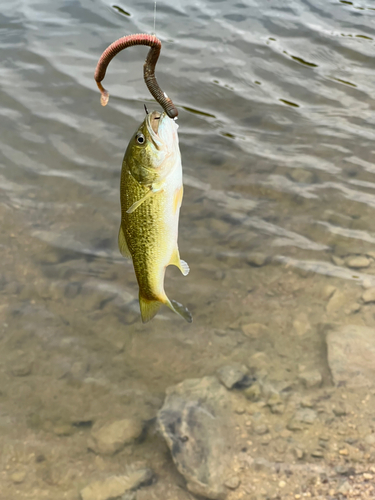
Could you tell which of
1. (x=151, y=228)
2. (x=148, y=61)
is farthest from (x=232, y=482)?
(x=148, y=61)

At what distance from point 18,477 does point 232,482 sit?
1.56 metres

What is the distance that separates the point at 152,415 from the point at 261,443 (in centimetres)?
89

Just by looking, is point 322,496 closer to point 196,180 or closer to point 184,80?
point 196,180

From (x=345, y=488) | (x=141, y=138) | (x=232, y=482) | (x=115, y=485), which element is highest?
(x=141, y=138)

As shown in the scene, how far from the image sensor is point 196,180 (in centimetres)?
620

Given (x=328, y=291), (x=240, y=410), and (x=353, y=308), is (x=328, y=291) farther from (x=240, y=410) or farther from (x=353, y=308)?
(x=240, y=410)

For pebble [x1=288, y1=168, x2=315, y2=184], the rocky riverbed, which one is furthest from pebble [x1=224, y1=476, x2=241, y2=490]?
pebble [x1=288, y1=168, x2=315, y2=184]

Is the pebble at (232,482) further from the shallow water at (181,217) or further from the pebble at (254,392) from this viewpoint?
the pebble at (254,392)

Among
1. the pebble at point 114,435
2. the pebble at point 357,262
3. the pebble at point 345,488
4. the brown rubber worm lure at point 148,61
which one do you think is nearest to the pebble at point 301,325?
the pebble at point 357,262

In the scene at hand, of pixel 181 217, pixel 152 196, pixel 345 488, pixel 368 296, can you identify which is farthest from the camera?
pixel 181 217

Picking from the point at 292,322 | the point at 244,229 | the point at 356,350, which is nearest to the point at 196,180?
the point at 244,229

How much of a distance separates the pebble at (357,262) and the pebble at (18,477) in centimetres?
346

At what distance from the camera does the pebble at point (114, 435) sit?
12.8 ft

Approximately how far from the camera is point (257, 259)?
5.24m
